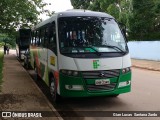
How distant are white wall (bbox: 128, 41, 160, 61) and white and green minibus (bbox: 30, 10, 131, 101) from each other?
17313mm

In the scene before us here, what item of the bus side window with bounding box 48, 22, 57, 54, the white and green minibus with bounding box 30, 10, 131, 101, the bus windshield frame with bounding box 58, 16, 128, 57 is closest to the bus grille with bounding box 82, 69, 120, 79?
the white and green minibus with bounding box 30, 10, 131, 101

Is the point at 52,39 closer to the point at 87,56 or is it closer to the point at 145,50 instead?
the point at 87,56

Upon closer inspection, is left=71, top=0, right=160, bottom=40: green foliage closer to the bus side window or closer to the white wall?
the white wall

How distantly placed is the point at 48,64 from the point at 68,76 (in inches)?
79.1

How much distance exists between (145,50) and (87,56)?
20.5 metres

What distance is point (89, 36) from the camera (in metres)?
8.34

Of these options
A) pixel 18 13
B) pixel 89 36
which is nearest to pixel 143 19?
pixel 18 13

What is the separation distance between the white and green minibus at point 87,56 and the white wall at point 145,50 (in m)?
17.3

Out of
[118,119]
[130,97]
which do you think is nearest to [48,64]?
[130,97]

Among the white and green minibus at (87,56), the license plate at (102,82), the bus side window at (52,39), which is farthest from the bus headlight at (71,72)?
the bus side window at (52,39)

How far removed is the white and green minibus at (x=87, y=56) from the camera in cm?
770

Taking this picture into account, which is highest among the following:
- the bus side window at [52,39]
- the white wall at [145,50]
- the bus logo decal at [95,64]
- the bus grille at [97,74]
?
the bus side window at [52,39]

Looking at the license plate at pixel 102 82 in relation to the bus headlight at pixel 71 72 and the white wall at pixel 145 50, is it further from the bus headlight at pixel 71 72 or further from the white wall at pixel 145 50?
the white wall at pixel 145 50

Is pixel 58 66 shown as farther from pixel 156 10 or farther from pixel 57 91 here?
pixel 156 10
